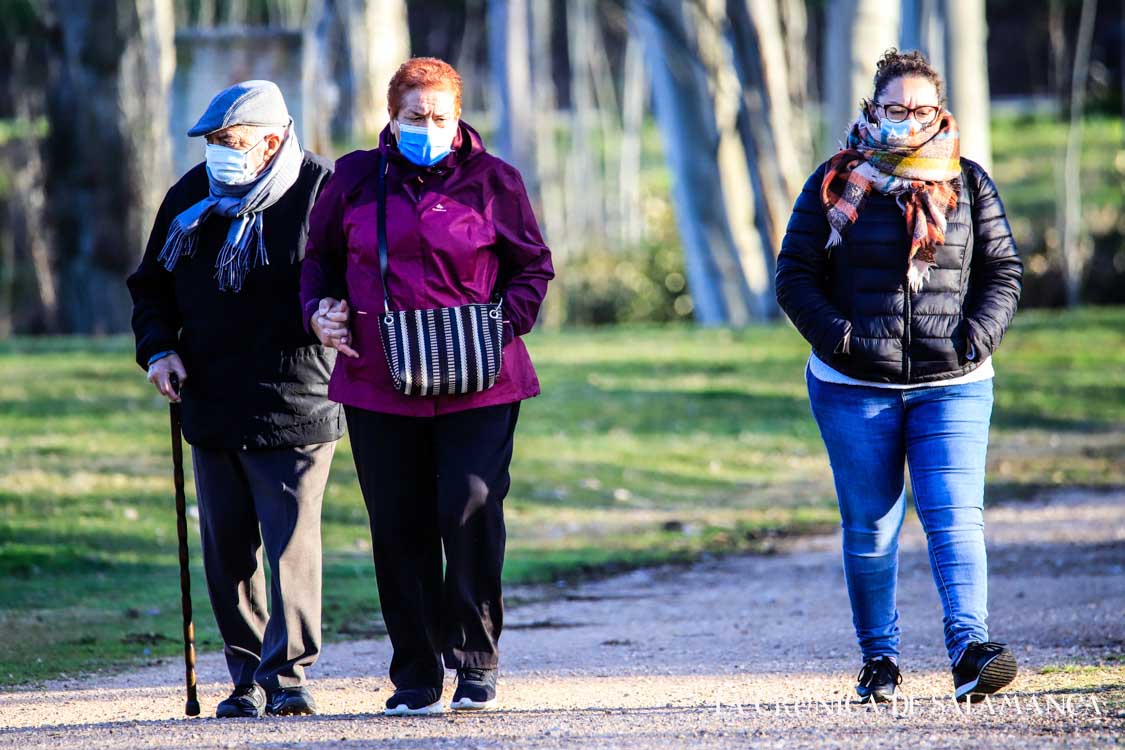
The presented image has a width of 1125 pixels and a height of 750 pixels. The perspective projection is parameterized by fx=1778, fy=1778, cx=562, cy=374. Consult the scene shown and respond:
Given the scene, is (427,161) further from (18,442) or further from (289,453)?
(18,442)

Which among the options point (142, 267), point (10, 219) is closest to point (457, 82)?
point (142, 267)

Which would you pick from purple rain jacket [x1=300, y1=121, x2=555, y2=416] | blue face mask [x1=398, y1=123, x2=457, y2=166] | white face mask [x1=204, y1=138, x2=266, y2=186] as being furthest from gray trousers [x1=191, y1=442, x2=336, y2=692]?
blue face mask [x1=398, y1=123, x2=457, y2=166]

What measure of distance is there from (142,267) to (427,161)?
1.13m

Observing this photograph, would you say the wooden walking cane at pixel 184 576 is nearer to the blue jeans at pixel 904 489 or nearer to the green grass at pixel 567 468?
the green grass at pixel 567 468

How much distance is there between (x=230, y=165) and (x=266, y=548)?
51.5 inches

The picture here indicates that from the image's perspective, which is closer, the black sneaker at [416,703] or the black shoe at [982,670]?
the black shoe at [982,670]

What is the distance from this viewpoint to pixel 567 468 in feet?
43.7

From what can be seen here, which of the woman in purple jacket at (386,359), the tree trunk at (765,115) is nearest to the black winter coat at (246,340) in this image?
the woman in purple jacket at (386,359)

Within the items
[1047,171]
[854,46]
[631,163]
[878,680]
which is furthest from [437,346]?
[1047,171]

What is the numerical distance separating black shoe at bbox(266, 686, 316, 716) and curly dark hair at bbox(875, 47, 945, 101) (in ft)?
9.13

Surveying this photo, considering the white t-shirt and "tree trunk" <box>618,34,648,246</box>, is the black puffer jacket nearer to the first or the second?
the white t-shirt

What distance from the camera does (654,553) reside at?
11.0 meters

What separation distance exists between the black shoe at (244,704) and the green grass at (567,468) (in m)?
1.56

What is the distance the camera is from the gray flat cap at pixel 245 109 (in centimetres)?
590
